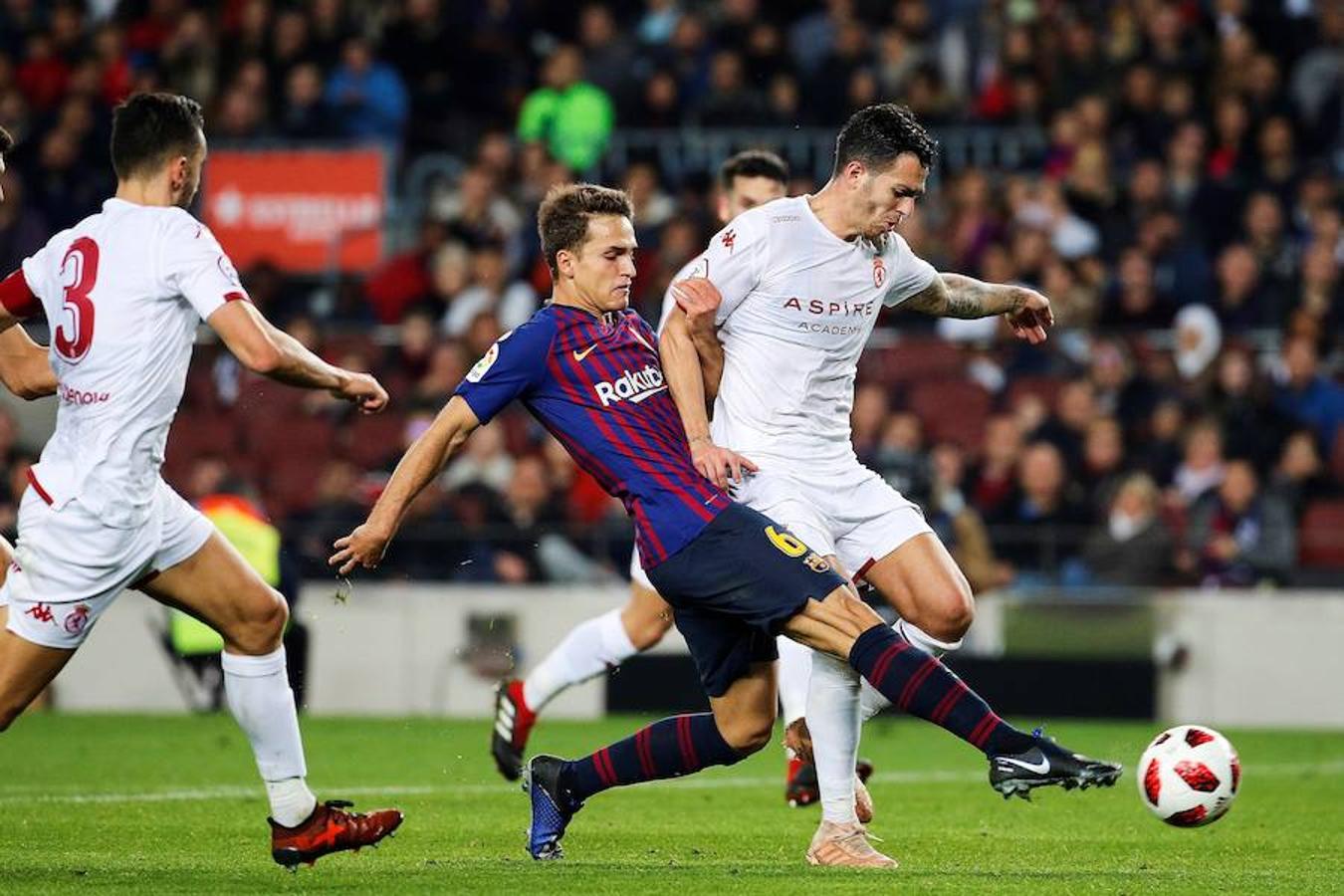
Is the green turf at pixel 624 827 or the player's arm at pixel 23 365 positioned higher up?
the player's arm at pixel 23 365

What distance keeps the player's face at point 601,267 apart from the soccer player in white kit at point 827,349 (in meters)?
0.30

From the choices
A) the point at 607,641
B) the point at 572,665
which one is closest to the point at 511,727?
the point at 572,665

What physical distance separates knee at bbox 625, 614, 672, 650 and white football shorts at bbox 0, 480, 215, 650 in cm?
360

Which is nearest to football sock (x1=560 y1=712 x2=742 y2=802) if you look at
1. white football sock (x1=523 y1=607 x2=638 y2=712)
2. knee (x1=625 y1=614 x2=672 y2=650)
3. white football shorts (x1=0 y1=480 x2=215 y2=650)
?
white football shorts (x1=0 y1=480 x2=215 y2=650)

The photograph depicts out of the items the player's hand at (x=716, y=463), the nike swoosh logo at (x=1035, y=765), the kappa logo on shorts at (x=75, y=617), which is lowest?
the nike swoosh logo at (x=1035, y=765)

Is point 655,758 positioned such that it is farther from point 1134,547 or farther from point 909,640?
point 1134,547

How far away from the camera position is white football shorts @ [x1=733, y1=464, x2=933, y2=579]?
7.77m

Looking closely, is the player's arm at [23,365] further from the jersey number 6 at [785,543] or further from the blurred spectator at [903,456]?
the blurred spectator at [903,456]

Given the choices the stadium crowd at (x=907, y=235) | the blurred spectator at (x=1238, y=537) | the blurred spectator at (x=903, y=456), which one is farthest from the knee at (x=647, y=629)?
the blurred spectator at (x=1238, y=537)

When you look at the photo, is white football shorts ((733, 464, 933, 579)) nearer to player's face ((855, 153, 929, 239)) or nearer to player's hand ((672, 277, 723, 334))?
player's hand ((672, 277, 723, 334))

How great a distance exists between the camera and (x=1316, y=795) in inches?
409

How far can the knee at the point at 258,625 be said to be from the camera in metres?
7.00

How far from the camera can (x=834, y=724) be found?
7.53 m

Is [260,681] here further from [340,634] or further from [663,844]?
[340,634]
